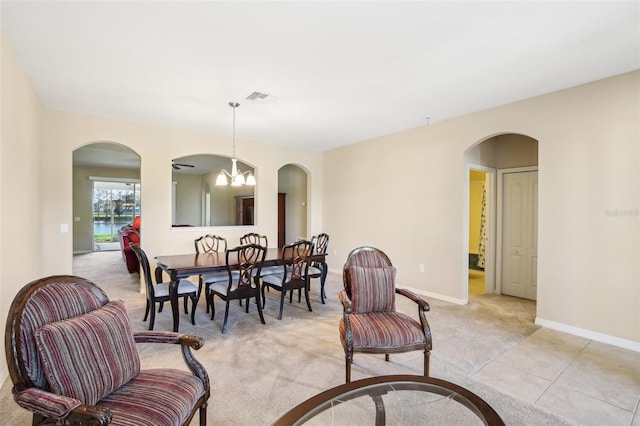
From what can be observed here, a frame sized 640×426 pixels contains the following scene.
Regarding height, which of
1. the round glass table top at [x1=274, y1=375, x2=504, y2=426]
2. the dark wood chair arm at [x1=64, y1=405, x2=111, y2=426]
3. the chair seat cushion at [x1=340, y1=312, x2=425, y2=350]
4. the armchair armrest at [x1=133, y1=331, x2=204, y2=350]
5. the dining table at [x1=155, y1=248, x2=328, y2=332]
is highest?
the dining table at [x1=155, y1=248, x2=328, y2=332]

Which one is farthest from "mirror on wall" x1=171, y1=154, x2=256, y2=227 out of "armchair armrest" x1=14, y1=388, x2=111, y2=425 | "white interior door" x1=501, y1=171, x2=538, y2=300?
"armchair armrest" x1=14, y1=388, x2=111, y2=425

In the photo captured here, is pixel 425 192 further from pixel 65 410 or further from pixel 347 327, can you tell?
pixel 65 410

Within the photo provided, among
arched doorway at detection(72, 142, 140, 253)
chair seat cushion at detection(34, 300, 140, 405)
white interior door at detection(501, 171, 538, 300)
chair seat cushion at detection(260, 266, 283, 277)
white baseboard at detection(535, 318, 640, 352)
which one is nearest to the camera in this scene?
chair seat cushion at detection(34, 300, 140, 405)

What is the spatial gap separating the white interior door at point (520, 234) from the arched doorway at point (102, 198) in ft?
27.8

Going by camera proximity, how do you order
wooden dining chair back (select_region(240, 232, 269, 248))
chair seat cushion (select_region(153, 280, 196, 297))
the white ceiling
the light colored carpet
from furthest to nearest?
wooden dining chair back (select_region(240, 232, 269, 248)) < chair seat cushion (select_region(153, 280, 196, 297)) < the white ceiling < the light colored carpet

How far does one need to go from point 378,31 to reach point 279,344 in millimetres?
2886

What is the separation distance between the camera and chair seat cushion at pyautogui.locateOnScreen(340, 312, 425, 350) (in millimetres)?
2289

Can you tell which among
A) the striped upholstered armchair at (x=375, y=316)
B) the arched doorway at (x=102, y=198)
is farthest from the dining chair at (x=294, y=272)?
the arched doorway at (x=102, y=198)

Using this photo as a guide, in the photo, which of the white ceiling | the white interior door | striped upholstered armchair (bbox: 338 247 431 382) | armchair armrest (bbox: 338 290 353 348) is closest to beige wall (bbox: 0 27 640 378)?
the white ceiling

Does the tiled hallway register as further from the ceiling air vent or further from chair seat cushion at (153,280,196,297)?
the ceiling air vent

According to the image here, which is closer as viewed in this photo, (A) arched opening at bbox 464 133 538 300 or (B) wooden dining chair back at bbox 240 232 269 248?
(A) arched opening at bbox 464 133 538 300

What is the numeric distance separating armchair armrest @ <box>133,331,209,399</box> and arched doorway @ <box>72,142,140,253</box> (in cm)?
763

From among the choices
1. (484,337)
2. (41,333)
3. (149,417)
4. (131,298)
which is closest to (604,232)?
(484,337)

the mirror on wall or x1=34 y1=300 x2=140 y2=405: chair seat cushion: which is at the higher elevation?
the mirror on wall
